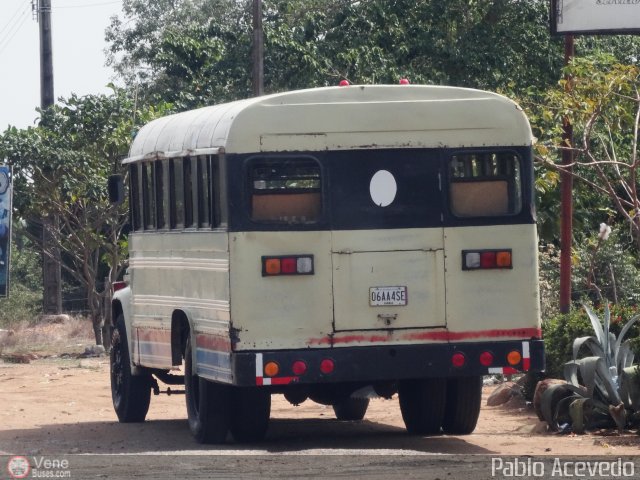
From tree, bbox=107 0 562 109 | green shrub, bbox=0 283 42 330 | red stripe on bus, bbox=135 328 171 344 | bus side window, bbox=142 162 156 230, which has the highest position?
tree, bbox=107 0 562 109

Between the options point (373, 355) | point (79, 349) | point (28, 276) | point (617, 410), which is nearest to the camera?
point (373, 355)

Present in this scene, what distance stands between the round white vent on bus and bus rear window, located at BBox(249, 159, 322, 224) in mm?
423

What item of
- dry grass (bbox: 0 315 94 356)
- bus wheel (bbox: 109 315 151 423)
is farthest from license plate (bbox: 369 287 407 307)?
dry grass (bbox: 0 315 94 356)

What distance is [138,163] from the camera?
13289mm

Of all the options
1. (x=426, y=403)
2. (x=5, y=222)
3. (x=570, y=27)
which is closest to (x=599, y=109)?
(x=570, y=27)

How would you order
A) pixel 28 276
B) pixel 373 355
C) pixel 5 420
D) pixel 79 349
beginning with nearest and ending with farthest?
pixel 373 355 < pixel 5 420 < pixel 79 349 < pixel 28 276

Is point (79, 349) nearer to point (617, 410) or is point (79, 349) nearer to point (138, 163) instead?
point (138, 163)

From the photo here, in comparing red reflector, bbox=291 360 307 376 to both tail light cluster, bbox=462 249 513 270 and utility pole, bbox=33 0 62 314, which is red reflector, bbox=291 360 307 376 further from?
utility pole, bbox=33 0 62 314

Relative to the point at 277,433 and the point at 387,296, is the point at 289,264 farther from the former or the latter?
the point at 277,433

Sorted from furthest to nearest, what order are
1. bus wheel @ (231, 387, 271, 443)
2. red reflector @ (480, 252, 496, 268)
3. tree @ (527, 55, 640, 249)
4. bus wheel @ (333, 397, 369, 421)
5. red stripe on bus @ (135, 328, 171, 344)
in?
1. tree @ (527, 55, 640, 249)
2. bus wheel @ (333, 397, 369, 421)
3. red stripe on bus @ (135, 328, 171, 344)
4. bus wheel @ (231, 387, 271, 443)
5. red reflector @ (480, 252, 496, 268)

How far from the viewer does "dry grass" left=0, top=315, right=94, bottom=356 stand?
88.2 feet

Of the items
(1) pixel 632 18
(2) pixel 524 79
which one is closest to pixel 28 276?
(2) pixel 524 79

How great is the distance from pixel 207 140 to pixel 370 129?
1.34 m

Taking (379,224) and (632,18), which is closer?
(379,224)
